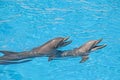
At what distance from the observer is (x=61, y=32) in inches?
355

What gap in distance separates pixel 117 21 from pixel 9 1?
3906 mm

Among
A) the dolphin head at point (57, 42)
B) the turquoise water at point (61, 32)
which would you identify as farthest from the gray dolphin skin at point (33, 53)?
the turquoise water at point (61, 32)

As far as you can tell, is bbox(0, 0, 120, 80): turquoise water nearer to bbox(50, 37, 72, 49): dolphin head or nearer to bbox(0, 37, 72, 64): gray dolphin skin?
bbox(0, 37, 72, 64): gray dolphin skin

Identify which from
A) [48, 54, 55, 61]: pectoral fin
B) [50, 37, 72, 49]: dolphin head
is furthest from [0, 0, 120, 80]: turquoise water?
[50, 37, 72, 49]: dolphin head

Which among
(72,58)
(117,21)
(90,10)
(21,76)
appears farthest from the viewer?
(90,10)

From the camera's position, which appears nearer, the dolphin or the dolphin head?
the dolphin head

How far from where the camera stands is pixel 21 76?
6.86m

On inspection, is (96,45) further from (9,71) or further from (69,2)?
(69,2)

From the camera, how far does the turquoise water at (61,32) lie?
7.07 meters

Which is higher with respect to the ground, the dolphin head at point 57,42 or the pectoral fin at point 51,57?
the dolphin head at point 57,42

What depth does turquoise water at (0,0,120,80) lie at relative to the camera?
7074 millimetres

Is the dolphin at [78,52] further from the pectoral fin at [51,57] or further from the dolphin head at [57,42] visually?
the dolphin head at [57,42]

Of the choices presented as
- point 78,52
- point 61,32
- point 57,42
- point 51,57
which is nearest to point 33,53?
point 51,57

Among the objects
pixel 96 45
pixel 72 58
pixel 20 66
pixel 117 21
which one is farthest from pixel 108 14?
pixel 20 66
